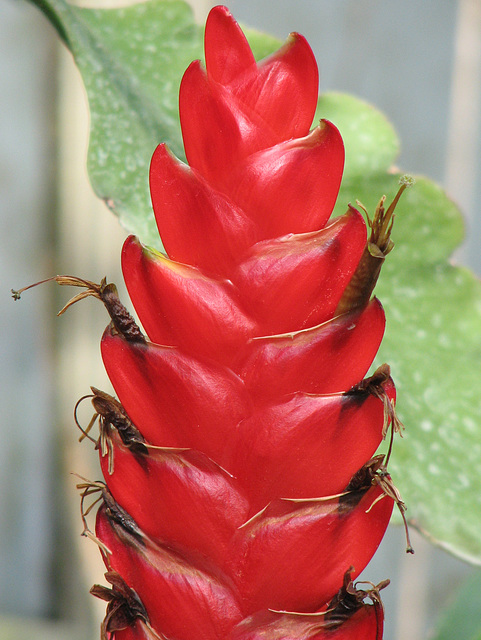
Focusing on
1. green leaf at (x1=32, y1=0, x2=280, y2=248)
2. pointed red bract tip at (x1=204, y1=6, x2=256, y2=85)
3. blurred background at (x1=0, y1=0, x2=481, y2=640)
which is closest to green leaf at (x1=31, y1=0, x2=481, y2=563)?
green leaf at (x1=32, y1=0, x2=280, y2=248)

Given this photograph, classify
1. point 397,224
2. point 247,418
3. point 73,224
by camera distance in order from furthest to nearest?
point 73,224, point 397,224, point 247,418

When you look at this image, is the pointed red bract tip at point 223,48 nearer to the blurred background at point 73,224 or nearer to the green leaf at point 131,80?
the green leaf at point 131,80

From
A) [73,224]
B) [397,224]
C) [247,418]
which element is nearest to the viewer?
[247,418]

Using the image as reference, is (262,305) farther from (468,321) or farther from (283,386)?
(468,321)

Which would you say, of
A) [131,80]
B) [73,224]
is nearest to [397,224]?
[131,80]

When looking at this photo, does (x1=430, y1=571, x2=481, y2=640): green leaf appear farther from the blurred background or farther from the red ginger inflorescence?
the blurred background

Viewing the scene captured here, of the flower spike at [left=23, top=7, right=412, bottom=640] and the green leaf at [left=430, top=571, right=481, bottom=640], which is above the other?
the flower spike at [left=23, top=7, right=412, bottom=640]

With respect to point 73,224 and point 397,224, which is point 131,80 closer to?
point 397,224

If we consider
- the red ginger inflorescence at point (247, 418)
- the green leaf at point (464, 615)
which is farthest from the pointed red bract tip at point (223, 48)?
the green leaf at point (464, 615)
